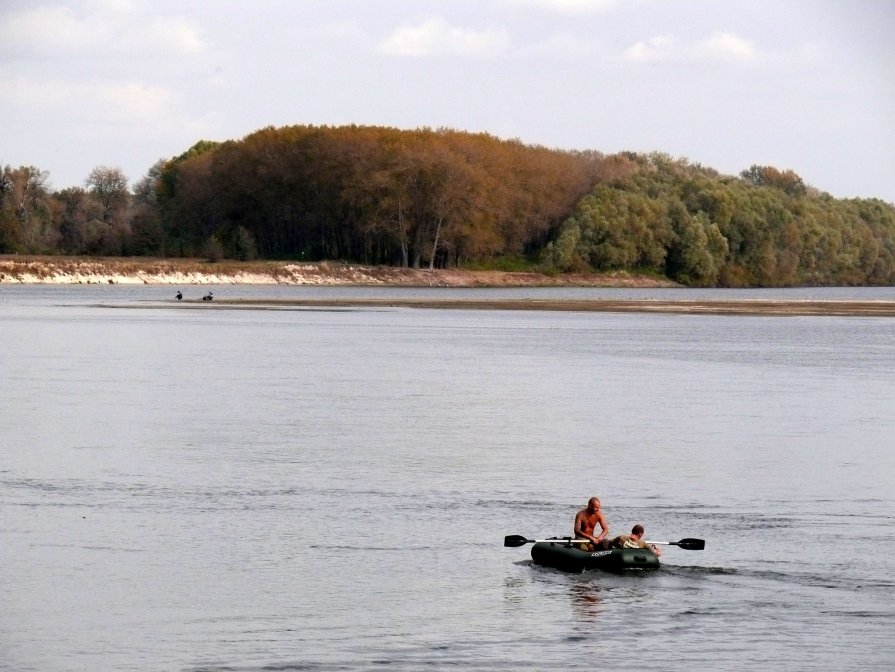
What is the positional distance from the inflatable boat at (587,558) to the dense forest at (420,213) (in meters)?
138

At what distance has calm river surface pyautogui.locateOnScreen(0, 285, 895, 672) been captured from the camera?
63.2ft

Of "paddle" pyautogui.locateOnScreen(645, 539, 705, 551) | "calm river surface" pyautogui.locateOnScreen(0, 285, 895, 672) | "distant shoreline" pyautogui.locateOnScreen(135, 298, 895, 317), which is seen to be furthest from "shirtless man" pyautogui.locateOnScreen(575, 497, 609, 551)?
"distant shoreline" pyautogui.locateOnScreen(135, 298, 895, 317)

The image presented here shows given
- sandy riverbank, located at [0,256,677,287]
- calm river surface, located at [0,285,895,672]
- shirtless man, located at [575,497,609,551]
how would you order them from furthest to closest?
1. sandy riverbank, located at [0,256,677,287]
2. shirtless man, located at [575,497,609,551]
3. calm river surface, located at [0,285,895,672]

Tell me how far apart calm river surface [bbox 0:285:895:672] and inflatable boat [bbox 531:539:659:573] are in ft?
0.68

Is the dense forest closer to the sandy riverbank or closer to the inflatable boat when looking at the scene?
the sandy riverbank

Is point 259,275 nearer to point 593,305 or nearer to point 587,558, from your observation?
point 593,305

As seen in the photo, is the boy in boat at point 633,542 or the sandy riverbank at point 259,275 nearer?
the boy in boat at point 633,542

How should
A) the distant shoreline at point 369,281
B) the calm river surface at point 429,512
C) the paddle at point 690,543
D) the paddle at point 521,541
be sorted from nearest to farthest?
the calm river surface at point 429,512 → the paddle at point 521,541 → the paddle at point 690,543 → the distant shoreline at point 369,281

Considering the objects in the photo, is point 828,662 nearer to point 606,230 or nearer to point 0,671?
point 0,671

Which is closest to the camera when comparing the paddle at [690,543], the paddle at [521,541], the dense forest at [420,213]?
the paddle at [521,541]

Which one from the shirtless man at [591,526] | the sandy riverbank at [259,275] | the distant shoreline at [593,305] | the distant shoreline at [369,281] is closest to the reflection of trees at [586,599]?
the shirtless man at [591,526]

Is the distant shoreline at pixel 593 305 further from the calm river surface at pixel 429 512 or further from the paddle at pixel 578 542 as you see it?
the paddle at pixel 578 542

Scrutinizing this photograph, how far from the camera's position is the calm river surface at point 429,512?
758 inches

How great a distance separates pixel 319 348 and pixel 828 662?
1971 inches
